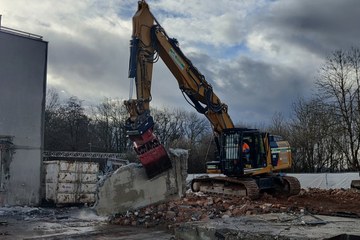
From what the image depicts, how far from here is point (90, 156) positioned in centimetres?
4378

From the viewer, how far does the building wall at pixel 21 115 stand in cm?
1936

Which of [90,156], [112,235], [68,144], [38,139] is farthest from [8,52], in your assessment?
[68,144]

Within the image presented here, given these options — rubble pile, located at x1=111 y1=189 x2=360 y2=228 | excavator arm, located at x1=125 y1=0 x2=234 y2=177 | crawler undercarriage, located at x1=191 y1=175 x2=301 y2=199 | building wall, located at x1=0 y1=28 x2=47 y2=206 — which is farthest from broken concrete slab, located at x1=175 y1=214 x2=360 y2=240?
building wall, located at x1=0 y1=28 x2=47 y2=206

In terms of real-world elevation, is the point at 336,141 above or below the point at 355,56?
below

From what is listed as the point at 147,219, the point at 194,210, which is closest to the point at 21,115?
the point at 147,219

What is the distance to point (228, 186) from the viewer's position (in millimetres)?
16328

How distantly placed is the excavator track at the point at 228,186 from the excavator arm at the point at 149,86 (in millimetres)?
1935

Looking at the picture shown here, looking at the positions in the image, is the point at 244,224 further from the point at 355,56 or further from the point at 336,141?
the point at 355,56

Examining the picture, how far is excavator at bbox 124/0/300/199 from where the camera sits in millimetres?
12414

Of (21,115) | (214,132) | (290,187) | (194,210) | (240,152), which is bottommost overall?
(194,210)

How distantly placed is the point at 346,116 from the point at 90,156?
81.7 ft

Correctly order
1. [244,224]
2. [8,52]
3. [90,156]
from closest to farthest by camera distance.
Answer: [244,224] < [8,52] < [90,156]

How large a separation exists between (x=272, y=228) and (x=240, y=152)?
10303 mm

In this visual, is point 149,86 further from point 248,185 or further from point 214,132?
point 248,185
